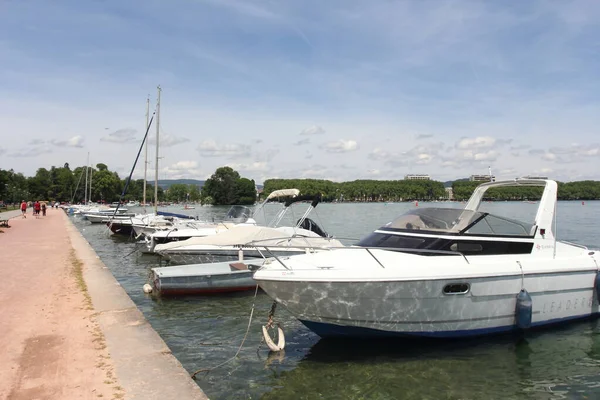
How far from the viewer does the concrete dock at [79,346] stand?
221 inches

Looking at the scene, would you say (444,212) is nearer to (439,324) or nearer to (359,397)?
(439,324)

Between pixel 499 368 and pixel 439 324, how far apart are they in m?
1.20

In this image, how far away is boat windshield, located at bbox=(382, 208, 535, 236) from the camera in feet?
30.8

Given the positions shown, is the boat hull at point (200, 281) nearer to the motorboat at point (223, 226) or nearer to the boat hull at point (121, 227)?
the motorboat at point (223, 226)

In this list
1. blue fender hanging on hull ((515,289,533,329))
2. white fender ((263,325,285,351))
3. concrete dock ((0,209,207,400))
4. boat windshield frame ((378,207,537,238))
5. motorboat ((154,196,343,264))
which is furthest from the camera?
motorboat ((154,196,343,264))

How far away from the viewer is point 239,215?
24922mm

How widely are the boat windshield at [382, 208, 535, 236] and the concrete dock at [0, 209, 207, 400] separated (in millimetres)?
5385

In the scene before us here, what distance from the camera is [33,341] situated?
24.4 ft

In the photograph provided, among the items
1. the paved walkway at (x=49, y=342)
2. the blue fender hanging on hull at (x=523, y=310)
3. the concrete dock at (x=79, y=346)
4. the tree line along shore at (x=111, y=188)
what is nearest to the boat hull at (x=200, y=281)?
the concrete dock at (x=79, y=346)

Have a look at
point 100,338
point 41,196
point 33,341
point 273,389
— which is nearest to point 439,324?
point 273,389

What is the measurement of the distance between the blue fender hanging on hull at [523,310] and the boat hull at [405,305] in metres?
0.10

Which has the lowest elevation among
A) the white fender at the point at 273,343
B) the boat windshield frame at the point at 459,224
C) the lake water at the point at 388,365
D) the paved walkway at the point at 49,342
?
the lake water at the point at 388,365

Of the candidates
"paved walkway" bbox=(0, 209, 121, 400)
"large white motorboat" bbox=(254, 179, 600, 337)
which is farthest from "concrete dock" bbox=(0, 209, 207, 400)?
"large white motorboat" bbox=(254, 179, 600, 337)

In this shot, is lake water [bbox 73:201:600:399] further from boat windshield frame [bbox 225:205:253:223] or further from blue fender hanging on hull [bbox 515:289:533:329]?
boat windshield frame [bbox 225:205:253:223]
